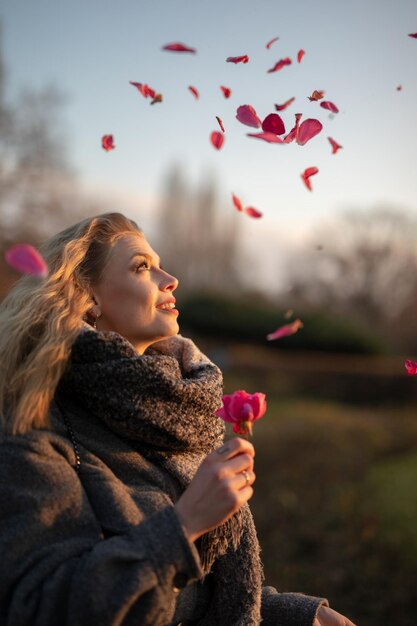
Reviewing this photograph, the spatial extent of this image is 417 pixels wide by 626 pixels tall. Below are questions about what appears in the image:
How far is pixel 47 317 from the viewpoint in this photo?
1857 millimetres

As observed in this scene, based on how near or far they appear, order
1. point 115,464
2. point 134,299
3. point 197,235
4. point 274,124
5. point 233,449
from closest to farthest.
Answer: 1. point 233,449
2. point 115,464
3. point 134,299
4. point 274,124
5. point 197,235

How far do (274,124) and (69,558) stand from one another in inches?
56.2

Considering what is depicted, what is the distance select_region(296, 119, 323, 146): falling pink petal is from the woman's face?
0.65 meters

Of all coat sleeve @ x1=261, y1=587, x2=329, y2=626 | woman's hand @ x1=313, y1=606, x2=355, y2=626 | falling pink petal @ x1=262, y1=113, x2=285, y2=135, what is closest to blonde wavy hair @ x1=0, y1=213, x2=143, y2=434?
falling pink petal @ x1=262, y1=113, x2=285, y2=135

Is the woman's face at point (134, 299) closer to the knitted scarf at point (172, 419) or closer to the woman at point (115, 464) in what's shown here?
the woman at point (115, 464)

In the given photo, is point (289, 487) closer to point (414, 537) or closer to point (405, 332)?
point (414, 537)

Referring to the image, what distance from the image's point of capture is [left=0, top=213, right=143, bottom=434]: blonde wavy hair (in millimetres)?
1690

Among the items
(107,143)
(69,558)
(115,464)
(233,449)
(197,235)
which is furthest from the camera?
(197,235)

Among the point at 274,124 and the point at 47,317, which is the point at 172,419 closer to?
the point at 47,317

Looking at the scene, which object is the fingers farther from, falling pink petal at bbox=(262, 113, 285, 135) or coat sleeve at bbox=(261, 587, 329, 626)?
falling pink petal at bbox=(262, 113, 285, 135)

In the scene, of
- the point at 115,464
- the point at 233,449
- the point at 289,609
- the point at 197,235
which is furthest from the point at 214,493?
the point at 197,235

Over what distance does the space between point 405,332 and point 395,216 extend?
134 inches

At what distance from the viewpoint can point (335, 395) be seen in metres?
10.2

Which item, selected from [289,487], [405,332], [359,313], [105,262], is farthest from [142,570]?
[359,313]
